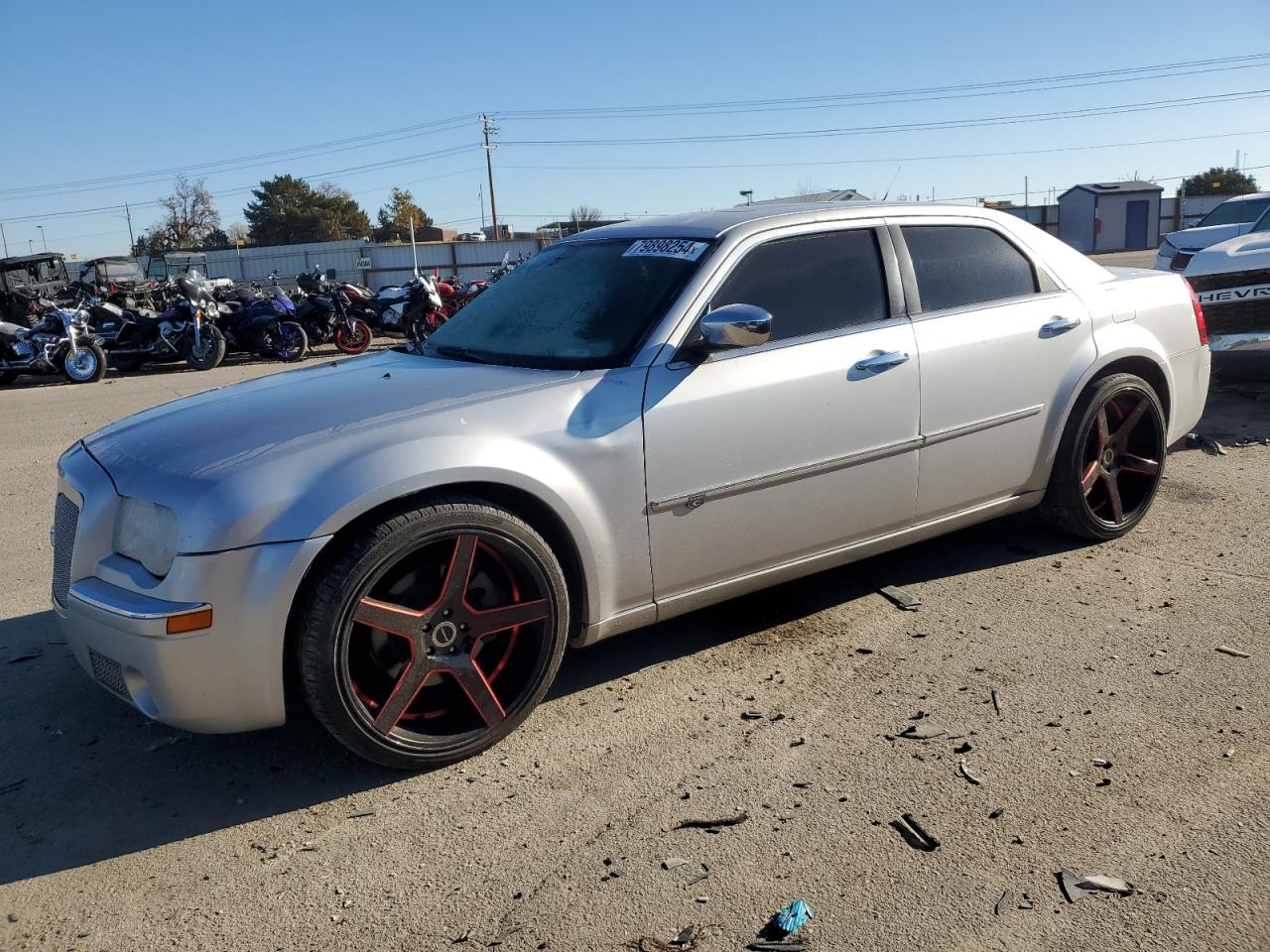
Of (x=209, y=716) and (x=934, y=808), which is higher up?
(x=209, y=716)

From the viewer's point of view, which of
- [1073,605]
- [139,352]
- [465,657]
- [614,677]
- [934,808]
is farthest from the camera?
[139,352]

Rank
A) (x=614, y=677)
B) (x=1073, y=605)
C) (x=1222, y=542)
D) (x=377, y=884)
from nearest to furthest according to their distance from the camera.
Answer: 1. (x=377, y=884)
2. (x=614, y=677)
3. (x=1073, y=605)
4. (x=1222, y=542)

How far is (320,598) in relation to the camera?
2805 mm

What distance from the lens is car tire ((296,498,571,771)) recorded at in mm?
2840

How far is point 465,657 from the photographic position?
3076 mm

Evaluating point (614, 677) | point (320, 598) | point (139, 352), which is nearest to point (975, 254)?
point (614, 677)

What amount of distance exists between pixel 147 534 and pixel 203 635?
0.37 m

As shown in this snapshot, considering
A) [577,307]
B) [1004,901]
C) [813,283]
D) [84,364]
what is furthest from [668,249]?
[84,364]

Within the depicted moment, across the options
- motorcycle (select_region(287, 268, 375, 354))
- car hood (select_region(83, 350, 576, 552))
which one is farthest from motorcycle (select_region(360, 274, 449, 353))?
car hood (select_region(83, 350, 576, 552))

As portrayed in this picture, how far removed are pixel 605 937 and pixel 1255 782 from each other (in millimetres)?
1852

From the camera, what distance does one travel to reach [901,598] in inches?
169

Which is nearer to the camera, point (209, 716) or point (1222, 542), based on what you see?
point (209, 716)

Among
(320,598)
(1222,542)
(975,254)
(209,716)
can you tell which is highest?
(975,254)

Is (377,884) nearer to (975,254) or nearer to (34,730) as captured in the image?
(34,730)
